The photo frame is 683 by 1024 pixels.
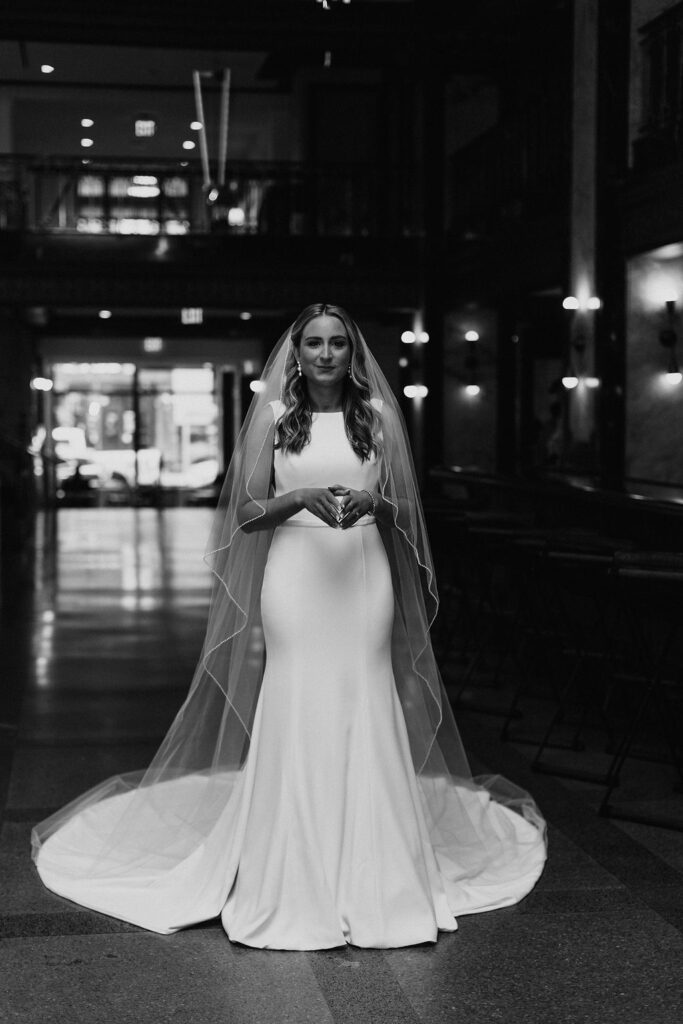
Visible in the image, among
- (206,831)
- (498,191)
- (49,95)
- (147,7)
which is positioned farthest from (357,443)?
(49,95)

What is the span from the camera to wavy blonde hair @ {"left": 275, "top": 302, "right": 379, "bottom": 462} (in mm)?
3998

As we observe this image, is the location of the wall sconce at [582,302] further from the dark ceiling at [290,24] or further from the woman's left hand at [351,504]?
the woman's left hand at [351,504]

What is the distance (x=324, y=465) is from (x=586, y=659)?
293 centimetres

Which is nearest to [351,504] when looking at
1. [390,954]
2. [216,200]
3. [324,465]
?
[324,465]

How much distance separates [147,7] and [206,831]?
1246 cm

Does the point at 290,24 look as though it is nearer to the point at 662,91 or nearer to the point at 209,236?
the point at 209,236

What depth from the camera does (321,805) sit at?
3850mm

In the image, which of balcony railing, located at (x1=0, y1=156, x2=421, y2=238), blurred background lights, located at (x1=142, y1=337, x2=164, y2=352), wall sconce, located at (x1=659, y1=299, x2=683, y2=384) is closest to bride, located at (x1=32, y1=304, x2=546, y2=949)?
wall sconce, located at (x1=659, y1=299, x2=683, y2=384)

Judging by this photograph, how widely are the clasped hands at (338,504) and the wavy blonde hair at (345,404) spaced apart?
0.25 metres

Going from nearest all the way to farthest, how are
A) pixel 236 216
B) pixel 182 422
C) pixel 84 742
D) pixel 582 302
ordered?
pixel 84 742 → pixel 582 302 → pixel 236 216 → pixel 182 422

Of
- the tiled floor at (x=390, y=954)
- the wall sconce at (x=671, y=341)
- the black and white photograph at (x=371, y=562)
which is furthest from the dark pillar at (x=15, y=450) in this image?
the tiled floor at (x=390, y=954)

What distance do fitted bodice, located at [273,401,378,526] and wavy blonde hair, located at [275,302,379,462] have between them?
0.02 meters

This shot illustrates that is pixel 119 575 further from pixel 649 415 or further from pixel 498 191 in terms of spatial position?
pixel 498 191

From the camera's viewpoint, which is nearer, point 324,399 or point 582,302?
point 324,399
